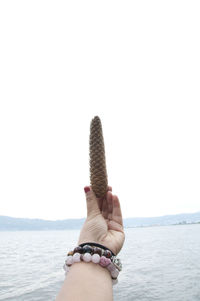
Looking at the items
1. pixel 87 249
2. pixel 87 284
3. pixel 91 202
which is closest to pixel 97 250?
pixel 87 249

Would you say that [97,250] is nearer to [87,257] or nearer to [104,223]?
[87,257]

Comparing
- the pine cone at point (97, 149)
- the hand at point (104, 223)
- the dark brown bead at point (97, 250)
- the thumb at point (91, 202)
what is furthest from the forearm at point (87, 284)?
the pine cone at point (97, 149)

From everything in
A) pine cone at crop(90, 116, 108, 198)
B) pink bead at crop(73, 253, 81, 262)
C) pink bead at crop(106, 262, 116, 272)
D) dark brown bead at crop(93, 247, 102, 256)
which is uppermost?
pine cone at crop(90, 116, 108, 198)

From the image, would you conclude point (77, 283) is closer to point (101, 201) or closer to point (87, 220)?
point (87, 220)

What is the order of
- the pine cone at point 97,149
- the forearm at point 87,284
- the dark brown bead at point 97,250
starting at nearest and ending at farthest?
the forearm at point 87,284, the pine cone at point 97,149, the dark brown bead at point 97,250

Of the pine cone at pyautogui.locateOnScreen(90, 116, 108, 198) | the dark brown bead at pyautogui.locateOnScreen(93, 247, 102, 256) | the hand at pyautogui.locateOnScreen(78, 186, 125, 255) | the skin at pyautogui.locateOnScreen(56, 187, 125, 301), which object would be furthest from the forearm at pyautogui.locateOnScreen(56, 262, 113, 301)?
the pine cone at pyautogui.locateOnScreen(90, 116, 108, 198)

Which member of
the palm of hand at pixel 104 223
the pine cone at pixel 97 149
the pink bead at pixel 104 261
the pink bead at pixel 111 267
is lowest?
the pink bead at pixel 111 267

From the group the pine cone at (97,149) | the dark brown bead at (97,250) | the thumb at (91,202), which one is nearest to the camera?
the pine cone at (97,149)

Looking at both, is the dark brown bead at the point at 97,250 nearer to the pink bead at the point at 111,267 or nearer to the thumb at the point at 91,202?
the pink bead at the point at 111,267

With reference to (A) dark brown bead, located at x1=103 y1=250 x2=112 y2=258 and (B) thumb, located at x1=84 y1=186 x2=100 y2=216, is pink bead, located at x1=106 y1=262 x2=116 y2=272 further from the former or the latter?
(B) thumb, located at x1=84 y1=186 x2=100 y2=216
